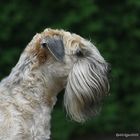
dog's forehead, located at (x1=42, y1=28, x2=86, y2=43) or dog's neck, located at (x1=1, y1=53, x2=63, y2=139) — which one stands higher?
dog's forehead, located at (x1=42, y1=28, x2=86, y2=43)

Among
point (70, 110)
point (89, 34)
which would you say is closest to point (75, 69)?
point (70, 110)

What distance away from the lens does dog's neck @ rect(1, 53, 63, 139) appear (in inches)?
241

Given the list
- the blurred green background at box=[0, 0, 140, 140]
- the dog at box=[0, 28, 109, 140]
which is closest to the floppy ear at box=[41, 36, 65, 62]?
the dog at box=[0, 28, 109, 140]

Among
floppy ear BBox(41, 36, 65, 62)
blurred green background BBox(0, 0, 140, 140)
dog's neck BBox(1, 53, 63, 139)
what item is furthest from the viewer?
blurred green background BBox(0, 0, 140, 140)

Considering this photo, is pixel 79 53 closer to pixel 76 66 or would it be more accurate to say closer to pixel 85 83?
pixel 76 66

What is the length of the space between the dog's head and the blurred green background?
320 centimetres

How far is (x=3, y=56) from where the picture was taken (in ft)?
32.1

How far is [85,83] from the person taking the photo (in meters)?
6.33

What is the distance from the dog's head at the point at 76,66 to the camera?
629 cm

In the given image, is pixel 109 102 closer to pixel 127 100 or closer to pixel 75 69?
pixel 127 100

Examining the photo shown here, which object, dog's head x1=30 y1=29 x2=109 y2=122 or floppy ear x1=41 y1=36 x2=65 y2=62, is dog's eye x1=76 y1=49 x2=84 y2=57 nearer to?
dog's head x1=30 y1=29 x2=109 y2=122

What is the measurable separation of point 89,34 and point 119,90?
0.95 m

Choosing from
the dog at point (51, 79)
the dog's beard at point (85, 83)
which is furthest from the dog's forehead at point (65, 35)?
the dog's beard at point (85, 83)

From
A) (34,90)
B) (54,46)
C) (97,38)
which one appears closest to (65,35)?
(54,46)
